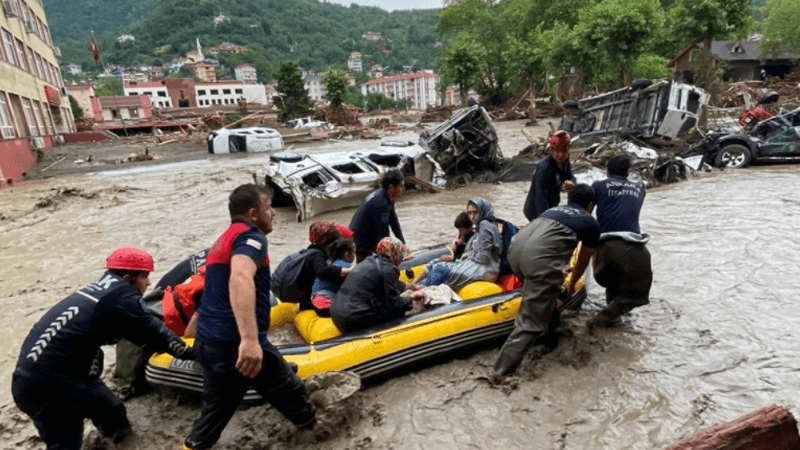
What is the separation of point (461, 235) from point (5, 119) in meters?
22.7

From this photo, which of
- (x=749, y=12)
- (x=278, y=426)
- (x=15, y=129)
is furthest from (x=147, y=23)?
(x=278, y=426)

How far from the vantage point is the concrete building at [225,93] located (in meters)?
78.4

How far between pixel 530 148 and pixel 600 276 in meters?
11.6

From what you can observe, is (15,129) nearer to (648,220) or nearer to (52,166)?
(52,166)

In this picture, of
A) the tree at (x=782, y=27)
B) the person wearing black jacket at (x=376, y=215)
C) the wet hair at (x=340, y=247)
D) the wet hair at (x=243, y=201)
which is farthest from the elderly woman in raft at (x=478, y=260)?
the tree at (x=782, y=27)

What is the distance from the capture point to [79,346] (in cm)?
279

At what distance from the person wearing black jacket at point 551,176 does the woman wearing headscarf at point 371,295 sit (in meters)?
2.16

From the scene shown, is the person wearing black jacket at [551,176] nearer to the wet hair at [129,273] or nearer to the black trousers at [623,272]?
the black trousers at [623,272]

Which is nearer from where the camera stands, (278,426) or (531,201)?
(278,426)

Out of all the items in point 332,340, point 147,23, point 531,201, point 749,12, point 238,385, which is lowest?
point 332,340

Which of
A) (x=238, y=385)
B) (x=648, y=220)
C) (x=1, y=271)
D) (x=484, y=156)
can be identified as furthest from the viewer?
(x=484, y=156)

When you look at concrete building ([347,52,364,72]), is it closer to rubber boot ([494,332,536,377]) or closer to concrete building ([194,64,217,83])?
concrete building ([194,64,217,83])

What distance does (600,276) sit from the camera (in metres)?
4.37

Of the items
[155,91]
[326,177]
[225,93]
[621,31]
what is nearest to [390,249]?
[326,177]
